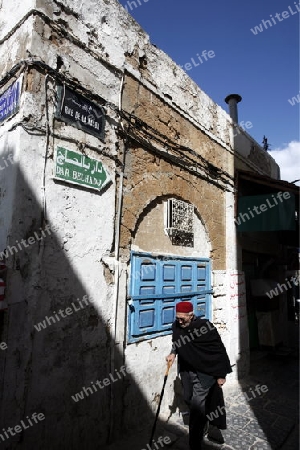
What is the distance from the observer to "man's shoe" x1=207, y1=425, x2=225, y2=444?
356 centimetres

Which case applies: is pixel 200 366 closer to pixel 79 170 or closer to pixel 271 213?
pixel 79 170

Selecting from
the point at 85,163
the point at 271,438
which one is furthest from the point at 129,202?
the point at 271,438

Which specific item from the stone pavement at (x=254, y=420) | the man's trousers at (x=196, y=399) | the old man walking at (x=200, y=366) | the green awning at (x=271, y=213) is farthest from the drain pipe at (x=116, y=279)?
the green awning at (x=271, y=213)

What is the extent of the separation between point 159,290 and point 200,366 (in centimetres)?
119

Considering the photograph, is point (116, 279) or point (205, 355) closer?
point (205, 355)

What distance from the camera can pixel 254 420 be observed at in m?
4.13

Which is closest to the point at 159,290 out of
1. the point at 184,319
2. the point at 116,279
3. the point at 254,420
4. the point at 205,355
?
the point at 184,319

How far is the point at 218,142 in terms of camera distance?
6047mm

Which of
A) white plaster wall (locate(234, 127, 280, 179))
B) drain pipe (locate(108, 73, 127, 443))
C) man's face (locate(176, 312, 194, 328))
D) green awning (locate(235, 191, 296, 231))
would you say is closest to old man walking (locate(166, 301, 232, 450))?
man's face (locate(176, 312, 194, 328))

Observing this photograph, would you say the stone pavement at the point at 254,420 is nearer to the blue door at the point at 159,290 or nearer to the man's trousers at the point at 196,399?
the man's trousers at the point at 196,399

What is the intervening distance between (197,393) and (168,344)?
100cm

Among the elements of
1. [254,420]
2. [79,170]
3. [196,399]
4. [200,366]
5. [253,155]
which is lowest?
[254,420]

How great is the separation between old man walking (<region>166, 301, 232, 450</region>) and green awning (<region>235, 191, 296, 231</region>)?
2.99m

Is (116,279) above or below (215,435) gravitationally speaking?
above
